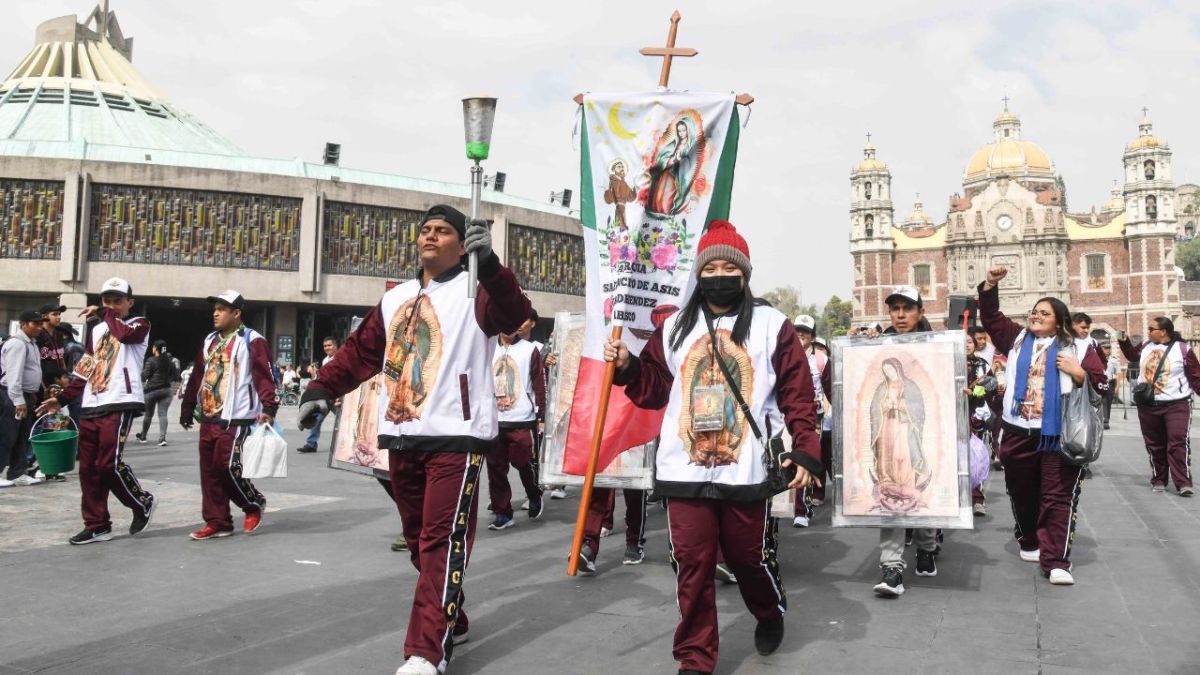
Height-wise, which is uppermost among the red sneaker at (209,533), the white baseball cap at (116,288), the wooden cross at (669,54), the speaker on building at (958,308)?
the wooden cross at (669,54)

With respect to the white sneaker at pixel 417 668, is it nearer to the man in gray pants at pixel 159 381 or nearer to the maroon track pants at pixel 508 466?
the maroon track pants at pixel 508 466

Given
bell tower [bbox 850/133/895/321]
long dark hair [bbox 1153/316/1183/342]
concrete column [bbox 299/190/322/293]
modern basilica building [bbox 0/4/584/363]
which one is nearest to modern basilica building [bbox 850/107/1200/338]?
bell tower [bbox 850/133/895/321]

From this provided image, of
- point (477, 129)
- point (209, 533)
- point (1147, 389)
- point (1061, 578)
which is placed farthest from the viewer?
point (1147, 389)

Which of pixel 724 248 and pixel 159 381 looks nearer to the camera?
pixel 724 248

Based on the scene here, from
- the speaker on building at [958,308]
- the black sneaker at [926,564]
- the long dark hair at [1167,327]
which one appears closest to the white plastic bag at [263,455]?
the black sneaker at [926,564]

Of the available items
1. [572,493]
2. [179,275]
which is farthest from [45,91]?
[572,493]

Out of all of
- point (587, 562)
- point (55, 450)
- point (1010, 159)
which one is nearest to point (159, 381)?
point (55, 450)

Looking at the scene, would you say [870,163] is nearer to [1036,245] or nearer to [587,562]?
[1036,245]

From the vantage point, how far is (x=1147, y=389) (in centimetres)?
1011

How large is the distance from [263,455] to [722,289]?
14.1 ft

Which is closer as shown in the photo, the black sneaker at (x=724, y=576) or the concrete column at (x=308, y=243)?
the black sneaker at (x=724, y=576)

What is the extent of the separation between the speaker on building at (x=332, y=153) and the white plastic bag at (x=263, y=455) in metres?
30.7

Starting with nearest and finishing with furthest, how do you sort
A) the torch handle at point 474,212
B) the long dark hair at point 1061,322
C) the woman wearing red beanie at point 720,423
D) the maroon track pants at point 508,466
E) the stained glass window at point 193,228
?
the woman wearing red beanie at point 720,423 < the torch handle at point 474,212 < the long dark hair at point 1061,322 < the maroon track pants at point 508,466 < the stained glass window at point 193,228

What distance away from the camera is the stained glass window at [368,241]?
34.9 metres
